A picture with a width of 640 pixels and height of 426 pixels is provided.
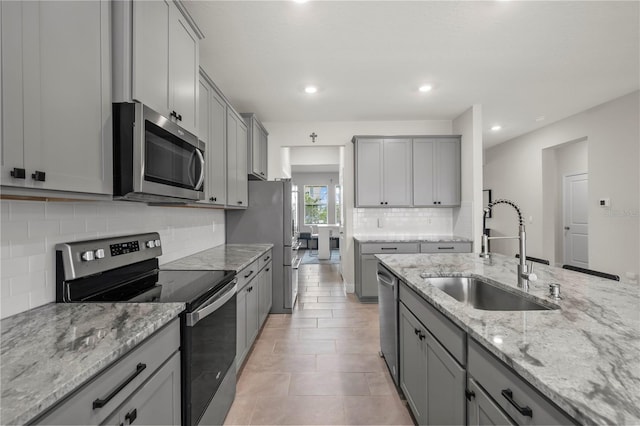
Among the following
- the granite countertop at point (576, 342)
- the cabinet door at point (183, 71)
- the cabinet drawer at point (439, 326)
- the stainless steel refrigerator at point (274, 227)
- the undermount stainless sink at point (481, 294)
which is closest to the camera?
the granite countertop at point (576, 342)

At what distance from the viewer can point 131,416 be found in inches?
37.7

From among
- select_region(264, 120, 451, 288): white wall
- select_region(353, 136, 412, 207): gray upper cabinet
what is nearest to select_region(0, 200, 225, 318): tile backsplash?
select_region(264, 120, 451, 288): white wall

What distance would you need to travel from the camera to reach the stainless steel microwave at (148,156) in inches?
50.5

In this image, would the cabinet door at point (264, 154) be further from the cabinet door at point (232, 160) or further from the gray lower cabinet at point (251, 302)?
the gray lower cabinet at point (251, 302)

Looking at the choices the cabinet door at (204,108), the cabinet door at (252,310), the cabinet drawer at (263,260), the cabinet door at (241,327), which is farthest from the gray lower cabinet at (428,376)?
the cabinet door at (204,108)

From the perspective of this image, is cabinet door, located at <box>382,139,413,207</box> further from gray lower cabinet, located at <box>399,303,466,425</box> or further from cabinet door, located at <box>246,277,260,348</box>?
gray lower cabinet, located at <box>399,303,466,425</box>

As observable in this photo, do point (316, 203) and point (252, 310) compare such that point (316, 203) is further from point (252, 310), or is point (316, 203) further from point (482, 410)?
point (482, 410)

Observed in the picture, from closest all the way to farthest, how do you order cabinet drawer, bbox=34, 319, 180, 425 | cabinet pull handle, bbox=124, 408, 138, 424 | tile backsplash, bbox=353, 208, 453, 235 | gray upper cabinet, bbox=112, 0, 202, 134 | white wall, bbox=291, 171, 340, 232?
cabinet drawer, bbox=34, 319, 180, 425 → cabinet pull handle, bbox=124, 408, 138, 424 → gray upper cabinet, bbox=112, 0, 202, 134 → tile backsplash, bbox=353, 208, 453, 235 → white wall, bbox=291, 171, 340, 232

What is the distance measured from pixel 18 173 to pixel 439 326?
1.60 m

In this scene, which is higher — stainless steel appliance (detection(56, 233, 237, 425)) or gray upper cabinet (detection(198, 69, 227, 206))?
gray upper cabinet (detection(198, 69, 227, 206))

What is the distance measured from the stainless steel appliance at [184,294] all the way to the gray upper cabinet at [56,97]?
1.49 feet

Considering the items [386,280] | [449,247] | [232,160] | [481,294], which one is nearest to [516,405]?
[481,294]

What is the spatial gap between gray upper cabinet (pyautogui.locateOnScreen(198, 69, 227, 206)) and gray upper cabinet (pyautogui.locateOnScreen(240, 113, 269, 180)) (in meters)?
0.85

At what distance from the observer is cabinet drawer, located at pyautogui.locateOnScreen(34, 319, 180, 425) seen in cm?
74
